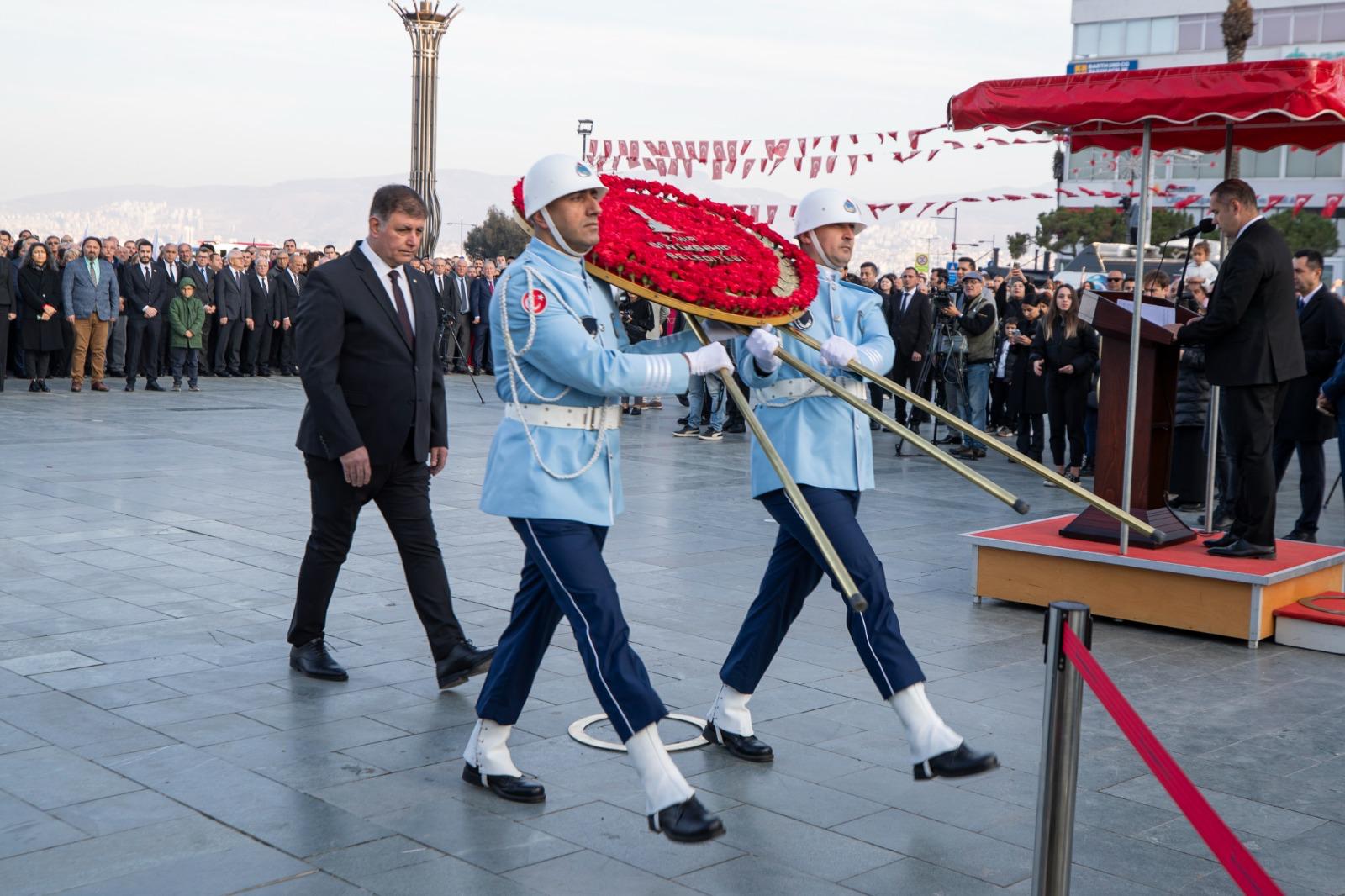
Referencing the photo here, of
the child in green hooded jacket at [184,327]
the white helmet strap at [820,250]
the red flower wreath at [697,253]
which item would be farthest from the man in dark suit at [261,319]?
the white helmet strap at [820,250]

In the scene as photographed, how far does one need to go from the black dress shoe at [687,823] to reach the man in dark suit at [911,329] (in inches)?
465

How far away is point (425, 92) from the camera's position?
38.7 m

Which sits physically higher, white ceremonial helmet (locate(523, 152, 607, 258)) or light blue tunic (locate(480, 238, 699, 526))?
white ceremonial helmet (locate(523, 152, 607, 258))

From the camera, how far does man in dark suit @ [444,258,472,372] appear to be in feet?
80.7

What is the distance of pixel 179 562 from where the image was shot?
7.78 m

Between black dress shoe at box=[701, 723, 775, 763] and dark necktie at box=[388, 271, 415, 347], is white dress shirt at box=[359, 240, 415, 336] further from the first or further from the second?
black dress shoe at box=[701, 723, 775, 763]

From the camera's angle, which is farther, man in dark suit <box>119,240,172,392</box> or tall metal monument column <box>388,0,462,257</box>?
tall metal monument column <box>388,0,462,257</box>

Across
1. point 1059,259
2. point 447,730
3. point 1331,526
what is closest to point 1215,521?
point 1331,526

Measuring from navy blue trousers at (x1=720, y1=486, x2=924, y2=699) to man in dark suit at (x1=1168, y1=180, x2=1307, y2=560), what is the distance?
3060 mm

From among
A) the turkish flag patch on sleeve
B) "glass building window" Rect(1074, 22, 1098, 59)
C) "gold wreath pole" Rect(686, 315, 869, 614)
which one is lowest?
"gold wreath pole" Rect(686, 315, 869, 614)

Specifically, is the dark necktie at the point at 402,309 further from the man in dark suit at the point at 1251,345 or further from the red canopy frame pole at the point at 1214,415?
the red canopy frame pole at the point at 1214,415

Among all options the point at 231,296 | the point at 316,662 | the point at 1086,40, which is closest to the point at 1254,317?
the point at 316,662

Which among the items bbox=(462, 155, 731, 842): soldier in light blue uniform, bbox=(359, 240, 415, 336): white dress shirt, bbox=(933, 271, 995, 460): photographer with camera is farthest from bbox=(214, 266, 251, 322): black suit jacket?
bbox=(462, 155, 731, 842): soldier in light blue uniform

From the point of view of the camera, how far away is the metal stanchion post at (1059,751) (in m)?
3.14
